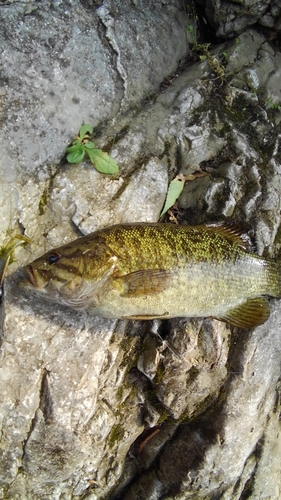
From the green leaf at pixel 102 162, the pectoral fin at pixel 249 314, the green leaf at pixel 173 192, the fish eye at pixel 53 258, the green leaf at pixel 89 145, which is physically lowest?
the pectoral fin at pixel 249 314

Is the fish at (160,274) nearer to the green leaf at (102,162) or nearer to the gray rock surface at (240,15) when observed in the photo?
the green leaf at (102,162)

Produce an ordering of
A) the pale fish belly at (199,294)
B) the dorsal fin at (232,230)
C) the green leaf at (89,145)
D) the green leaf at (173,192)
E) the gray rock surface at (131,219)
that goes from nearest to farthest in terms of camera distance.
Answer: the pale fish belly at (199,294), the gray rock surface at (131,219), the dorsal fin at (232,230), the green leaf at (89,145), the green leaf at (173,192)

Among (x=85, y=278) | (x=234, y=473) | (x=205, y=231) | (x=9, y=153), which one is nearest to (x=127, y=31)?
(x=9, y=153)

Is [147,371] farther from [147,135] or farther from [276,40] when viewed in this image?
[276,40]

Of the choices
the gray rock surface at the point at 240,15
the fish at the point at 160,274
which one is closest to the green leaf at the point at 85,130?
the fish at the point at 160,274

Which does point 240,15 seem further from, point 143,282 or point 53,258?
point 53,258

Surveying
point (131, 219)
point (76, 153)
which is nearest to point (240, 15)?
point (76, 153)
